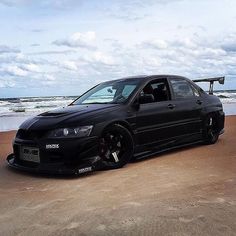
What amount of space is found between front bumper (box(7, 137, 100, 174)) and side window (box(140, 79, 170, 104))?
148 cm

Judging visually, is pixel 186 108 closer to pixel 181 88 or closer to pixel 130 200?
pixel 181 88

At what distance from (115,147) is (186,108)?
6.94 feet

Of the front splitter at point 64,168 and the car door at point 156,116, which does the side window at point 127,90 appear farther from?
the front splitter at point 64,168

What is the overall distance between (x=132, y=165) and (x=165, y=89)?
181cm

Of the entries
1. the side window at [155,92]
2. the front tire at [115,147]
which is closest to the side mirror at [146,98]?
the side window at [155,92]

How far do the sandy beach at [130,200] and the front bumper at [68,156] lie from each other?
0.14 metres

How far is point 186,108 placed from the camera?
8.79 meters

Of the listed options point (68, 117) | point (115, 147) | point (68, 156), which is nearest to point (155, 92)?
point (115, 147)

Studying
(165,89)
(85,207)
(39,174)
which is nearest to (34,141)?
(39,174)

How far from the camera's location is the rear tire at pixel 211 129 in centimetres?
940

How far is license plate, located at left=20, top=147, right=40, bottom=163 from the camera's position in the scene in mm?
6955

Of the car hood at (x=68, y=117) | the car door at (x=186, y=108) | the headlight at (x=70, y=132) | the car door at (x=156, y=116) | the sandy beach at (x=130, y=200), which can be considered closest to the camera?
the sandy beach at (x=130, y=200)

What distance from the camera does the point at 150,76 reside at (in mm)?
8406

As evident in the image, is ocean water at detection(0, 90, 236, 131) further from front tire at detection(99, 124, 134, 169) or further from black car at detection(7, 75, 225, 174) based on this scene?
front tire at detection(99, 124, 134, 169)
